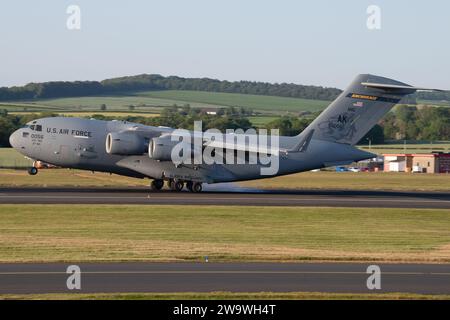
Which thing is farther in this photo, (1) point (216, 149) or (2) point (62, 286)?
(1) point (216, 149)

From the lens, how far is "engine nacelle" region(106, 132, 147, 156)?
46.4 metres

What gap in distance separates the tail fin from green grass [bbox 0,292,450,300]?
30828mm

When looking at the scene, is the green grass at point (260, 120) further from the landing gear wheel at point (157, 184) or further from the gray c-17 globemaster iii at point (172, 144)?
the gray c-17 globemaster iii at point (172, 144)

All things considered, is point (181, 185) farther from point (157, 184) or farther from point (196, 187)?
point (157, 184)

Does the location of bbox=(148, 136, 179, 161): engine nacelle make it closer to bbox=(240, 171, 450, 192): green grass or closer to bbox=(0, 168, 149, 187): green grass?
bbox=(0, 168, 149, 187): green grass

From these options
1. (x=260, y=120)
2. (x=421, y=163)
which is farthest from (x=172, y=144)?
(x=260, y=120)

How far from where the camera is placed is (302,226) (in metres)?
34.0

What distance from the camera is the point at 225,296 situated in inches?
696

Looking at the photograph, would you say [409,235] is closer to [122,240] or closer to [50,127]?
[122,240]

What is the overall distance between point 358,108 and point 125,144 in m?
13.1

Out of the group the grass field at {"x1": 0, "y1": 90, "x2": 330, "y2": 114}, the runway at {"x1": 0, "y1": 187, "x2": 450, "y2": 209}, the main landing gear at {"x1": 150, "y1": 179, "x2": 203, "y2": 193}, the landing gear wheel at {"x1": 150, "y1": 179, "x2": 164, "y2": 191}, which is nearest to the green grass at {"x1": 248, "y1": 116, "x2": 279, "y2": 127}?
the grass field at {"x1": 0, "y1": 90, "x2": 330, "y2": 114}

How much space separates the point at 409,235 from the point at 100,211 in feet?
43.5
